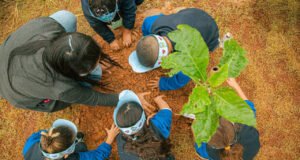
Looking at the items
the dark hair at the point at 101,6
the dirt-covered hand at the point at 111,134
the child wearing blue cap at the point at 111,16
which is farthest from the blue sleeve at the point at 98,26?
the dirt-covered hand at the point at 111,134

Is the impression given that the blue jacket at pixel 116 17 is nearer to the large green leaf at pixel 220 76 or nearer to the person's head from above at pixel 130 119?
the person's head from above at pixel 130 119

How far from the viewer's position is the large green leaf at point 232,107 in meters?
1.19

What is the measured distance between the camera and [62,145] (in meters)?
1.94

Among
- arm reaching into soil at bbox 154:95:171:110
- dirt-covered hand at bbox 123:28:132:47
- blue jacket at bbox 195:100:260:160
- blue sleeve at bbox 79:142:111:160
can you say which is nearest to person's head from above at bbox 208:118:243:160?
blue jacket at bbox 195:100:260:160

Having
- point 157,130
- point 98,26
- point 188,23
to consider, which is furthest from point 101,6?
point 157,130

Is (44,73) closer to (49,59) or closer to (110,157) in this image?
(49,59)

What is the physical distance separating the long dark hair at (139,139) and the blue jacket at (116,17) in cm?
85

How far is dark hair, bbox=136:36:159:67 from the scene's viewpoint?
79.1 inches

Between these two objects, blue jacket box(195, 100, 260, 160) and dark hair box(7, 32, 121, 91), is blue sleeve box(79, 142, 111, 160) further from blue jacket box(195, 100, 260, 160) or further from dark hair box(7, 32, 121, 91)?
blue jacket box(195, 100, 260, 160)

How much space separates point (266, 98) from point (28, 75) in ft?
7.27

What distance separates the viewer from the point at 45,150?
1918 mm

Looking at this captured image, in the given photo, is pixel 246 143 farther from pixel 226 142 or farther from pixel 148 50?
pixel 148 50

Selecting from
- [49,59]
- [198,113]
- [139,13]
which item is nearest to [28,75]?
[49,59]

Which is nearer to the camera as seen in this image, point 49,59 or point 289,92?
point 49,59
